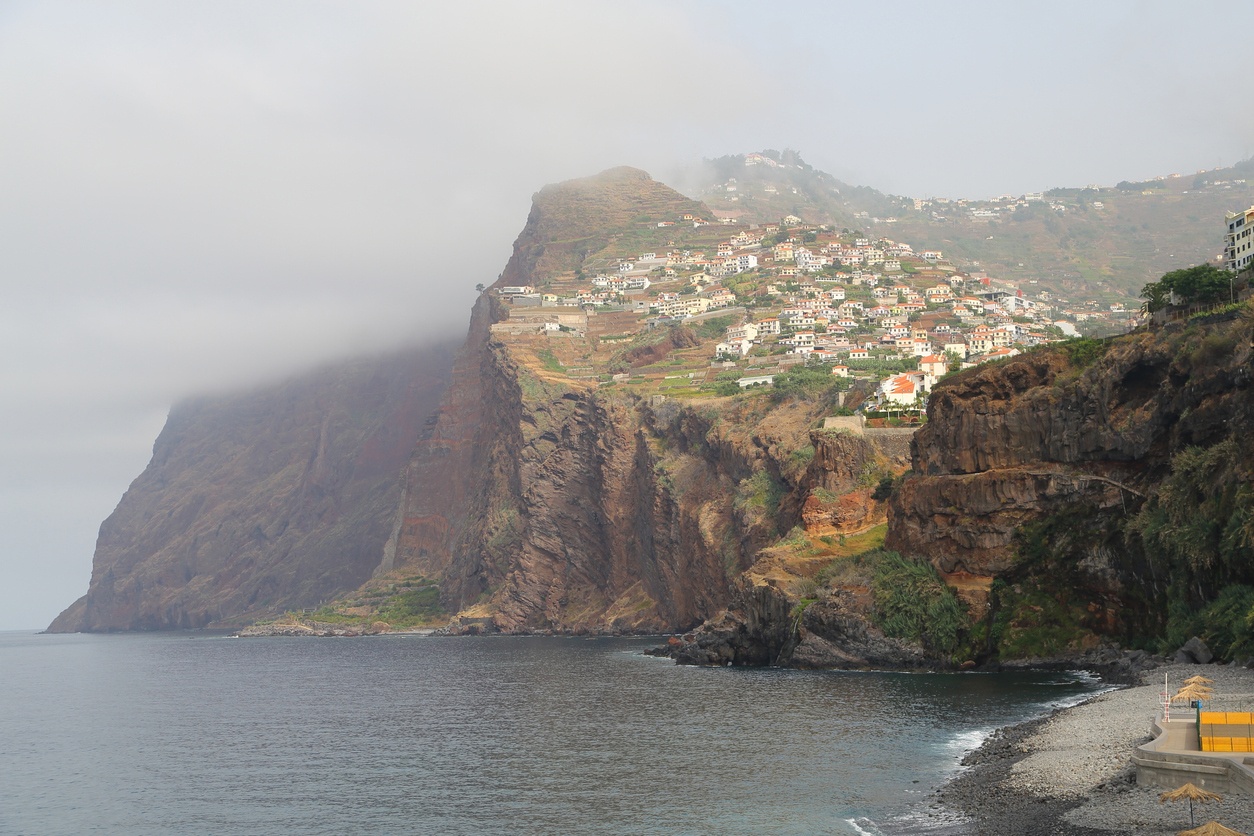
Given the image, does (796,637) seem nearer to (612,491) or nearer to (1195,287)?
(1195,287)

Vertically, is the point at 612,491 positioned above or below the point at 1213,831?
above

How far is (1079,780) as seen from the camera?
120 ft

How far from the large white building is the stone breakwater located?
44899 millimetres

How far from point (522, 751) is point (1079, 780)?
28.2 m

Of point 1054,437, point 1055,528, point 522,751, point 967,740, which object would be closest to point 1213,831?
point 967,740

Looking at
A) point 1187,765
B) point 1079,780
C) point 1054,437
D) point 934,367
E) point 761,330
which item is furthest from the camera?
point 761,330

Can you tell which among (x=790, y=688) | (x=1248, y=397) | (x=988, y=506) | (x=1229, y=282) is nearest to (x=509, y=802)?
(x=790, y=688)

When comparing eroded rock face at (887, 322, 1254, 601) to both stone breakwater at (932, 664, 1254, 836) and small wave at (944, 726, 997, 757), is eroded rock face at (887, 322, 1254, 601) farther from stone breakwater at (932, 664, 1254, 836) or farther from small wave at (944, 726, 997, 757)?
small wave at (944, 726, 997, 757)

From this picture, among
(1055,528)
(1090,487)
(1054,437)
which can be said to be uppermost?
(1054,437)

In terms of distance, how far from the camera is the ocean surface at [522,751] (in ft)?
141

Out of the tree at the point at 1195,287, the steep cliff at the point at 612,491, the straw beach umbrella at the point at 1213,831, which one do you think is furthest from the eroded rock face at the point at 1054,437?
the straw beach umbrella at the point at 1213,831

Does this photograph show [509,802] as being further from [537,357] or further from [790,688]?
[537,357]

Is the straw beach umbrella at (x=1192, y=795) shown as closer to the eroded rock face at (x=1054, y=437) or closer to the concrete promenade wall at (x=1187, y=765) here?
the concrete promenade wall at (x=1187, y=765)

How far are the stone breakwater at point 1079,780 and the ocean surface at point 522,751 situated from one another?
1.52m
